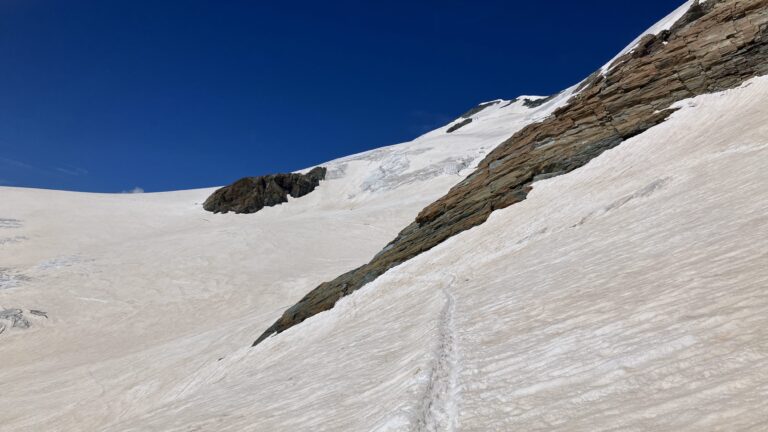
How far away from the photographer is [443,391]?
5125 mm

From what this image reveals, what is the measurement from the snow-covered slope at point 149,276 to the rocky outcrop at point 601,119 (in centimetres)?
661

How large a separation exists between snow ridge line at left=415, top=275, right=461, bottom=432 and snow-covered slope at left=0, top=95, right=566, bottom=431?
12605 mm

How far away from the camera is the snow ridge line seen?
4.39 metres

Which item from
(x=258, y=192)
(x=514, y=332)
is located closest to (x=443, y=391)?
(x=514, y=332)

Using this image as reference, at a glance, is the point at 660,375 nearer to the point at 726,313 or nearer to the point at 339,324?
the point at 726,313

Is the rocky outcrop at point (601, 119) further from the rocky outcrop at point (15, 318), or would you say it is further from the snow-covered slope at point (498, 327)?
the rocky outcrop at point (15, 318)

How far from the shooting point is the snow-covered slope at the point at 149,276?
63.0ft

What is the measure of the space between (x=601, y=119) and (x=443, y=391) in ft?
59.1

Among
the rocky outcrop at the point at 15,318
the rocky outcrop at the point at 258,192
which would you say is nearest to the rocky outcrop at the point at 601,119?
the rocky outcrop at the point at 15,318

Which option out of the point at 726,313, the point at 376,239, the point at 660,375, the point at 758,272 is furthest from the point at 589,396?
the point at 376,239

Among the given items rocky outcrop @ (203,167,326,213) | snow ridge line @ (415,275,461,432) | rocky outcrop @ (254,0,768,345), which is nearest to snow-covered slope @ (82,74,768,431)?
snow ridge line @ (415,275,461,432)

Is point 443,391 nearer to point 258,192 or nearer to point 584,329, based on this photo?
point 584,329

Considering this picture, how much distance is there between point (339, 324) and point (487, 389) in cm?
1022

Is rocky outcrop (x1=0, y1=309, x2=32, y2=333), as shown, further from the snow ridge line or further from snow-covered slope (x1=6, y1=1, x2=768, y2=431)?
the snow ridge line
